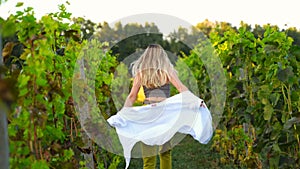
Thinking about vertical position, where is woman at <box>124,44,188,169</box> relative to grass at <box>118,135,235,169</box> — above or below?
above

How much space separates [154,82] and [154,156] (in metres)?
0.63

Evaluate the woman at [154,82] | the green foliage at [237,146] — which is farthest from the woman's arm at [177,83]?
the green foliage at [237,146]

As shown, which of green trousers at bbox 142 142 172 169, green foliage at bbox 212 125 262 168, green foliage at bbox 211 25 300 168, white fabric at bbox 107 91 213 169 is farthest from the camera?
green foliage at bbox 212 125 262 168

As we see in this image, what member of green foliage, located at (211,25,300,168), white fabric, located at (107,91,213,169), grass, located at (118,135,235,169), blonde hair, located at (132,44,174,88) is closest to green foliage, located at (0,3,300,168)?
green foliage, located at (211,25,300,168)

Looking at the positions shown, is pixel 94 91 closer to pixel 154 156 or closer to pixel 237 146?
pixel 154 156

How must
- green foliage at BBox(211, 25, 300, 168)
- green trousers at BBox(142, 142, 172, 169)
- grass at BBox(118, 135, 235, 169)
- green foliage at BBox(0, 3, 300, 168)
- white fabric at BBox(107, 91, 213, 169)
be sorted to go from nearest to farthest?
green foliage at BBox(0, 3, 300, 168) → green foliage at BBox(211, 25, 300, 168) → green trousers at BBox(142, 142, 172, 169) → white fabric at BBox(107, 91, 213, 169) → grass at BBox(118, 135, 235, 169)

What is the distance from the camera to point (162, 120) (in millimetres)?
5160

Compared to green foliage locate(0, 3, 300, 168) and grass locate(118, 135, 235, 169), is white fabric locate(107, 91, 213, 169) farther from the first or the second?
grass locate(118, 135, 235, 169)

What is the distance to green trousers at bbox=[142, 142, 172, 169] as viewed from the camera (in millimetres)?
4945

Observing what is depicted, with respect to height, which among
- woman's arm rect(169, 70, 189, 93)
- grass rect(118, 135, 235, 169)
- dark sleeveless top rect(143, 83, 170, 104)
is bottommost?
grass rect(118, 135, 235, 169)

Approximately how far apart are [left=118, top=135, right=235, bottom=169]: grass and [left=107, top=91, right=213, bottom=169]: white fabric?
1.57 meters

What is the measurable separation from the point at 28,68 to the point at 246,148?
3.64m

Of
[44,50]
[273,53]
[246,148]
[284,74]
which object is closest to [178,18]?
[246,148]

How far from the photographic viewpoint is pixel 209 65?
8.16m
